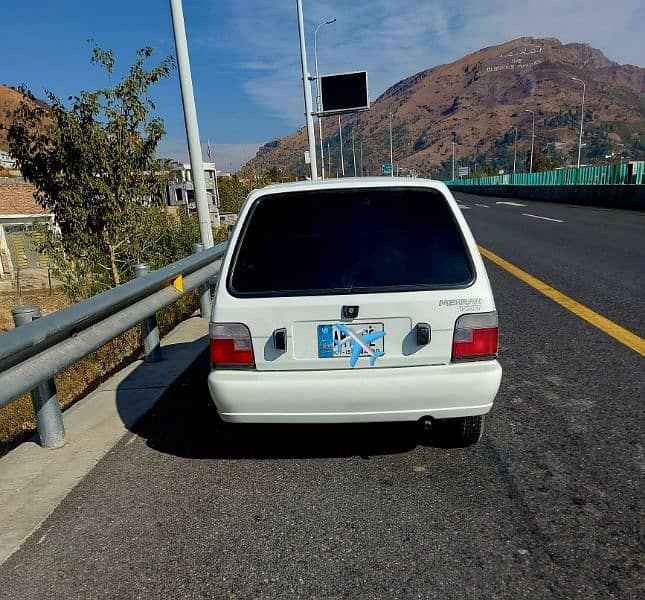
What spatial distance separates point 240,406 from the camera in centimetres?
287

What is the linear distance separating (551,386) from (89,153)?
6099 millimetres

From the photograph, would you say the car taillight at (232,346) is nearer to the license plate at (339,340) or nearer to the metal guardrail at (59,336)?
the license plate at (339,340)

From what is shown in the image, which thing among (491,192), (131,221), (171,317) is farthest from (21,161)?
(491,192)

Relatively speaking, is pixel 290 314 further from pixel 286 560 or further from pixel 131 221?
pixel 131 221

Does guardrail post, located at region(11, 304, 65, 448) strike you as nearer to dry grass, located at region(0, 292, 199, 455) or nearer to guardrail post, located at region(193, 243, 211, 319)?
dry grass, located at region(0, 292, 199, 455)

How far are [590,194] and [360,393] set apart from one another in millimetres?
26983

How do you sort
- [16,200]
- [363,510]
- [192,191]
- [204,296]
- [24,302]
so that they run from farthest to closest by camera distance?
[16,200] → [192,191] → [24,302] → [204,296] → [363,510]

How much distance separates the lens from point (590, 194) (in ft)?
85.7

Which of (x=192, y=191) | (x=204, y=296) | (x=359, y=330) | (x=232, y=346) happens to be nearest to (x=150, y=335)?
(x=204, y=296)

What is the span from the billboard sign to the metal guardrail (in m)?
20.9

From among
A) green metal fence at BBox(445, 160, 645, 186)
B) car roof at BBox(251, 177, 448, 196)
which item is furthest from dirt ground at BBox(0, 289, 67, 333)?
green metal fence at BBox(445, 160, 645, 186)

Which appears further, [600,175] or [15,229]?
[600,175]

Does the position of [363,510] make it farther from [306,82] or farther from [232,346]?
[306,82]

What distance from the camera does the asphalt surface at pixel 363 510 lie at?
216 centimetres
